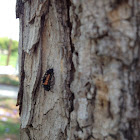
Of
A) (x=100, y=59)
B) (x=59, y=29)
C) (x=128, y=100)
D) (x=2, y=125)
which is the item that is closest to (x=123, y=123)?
(x=128, y=100)

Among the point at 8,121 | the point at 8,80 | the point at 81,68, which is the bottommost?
the point at 8,121

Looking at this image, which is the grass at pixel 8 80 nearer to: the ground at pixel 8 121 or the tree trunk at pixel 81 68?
the ground at pixel 8 121

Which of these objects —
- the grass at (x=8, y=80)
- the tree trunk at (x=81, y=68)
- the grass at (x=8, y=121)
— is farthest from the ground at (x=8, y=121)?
the grass at (x=8, y=80)

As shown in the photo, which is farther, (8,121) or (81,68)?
(8,121)

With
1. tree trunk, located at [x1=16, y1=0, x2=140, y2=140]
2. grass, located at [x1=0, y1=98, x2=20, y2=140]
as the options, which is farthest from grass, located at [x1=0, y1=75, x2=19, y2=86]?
tree trunk, located at [x1=16, y1=0, x2=140, y2=140]

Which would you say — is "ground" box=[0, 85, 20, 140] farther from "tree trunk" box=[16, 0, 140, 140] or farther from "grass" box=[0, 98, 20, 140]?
"tree trunk" box=[16, 0, 140, 140]

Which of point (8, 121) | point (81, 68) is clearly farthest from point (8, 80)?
point (81, 68)

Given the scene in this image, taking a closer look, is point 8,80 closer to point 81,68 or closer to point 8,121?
point 8,121
